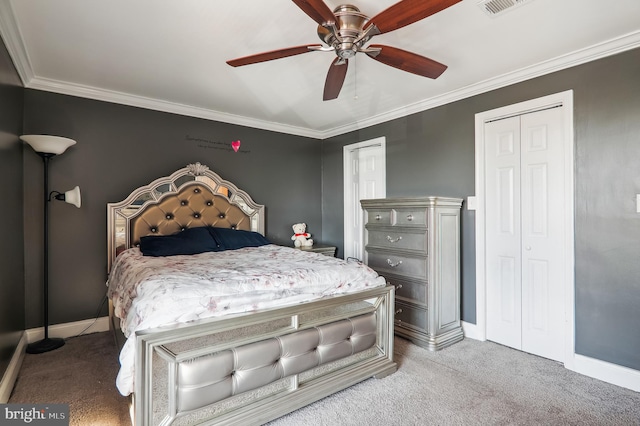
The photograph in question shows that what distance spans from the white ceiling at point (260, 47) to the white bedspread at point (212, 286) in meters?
1.53

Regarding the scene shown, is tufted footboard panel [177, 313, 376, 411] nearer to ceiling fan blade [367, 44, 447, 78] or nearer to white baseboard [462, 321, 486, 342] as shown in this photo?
white baseboard [462, 321, 486, 342]

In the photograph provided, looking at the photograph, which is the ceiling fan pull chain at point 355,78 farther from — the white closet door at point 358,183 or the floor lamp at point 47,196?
the floor lamp at point 47,196

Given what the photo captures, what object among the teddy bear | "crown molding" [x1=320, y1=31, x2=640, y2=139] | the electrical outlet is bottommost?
the teddy bear

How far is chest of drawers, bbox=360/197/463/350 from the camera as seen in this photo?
2852 mm

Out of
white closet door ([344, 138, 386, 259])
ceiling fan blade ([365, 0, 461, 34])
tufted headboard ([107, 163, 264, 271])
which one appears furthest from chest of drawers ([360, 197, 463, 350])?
tufted headboard ([107, 163, 264, 271])

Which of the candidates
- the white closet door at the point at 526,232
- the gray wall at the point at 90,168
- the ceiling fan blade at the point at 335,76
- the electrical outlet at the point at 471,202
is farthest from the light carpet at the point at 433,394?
the ceiling fan blade at the point at 335,76

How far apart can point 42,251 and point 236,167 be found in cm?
201

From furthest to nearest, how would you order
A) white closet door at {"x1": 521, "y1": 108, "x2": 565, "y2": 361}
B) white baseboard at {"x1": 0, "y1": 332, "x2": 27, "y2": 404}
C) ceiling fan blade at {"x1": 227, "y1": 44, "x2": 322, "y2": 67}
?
white closet door at {"x1": 521, "y1": 108, "x2": 565, "y2": 361} → white baseboard at {"x1": 0, "y1": 332, "x2": 27, "y2": 404} → ceiling fan blade at {"x1": 227, "y1": 44, "x2": 322, "y2": 67}

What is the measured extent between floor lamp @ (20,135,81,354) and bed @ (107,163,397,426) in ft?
1.87

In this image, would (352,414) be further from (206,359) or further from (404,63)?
(404,63)

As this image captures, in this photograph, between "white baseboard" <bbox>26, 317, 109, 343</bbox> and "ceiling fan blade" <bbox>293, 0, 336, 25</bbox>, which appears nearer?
"ceiling fan blade" <bbox>293, 0, 336, 25</bbox>

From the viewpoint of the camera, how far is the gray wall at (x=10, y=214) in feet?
6.76

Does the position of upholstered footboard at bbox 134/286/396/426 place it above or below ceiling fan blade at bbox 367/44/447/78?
below

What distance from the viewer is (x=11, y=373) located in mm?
2127
